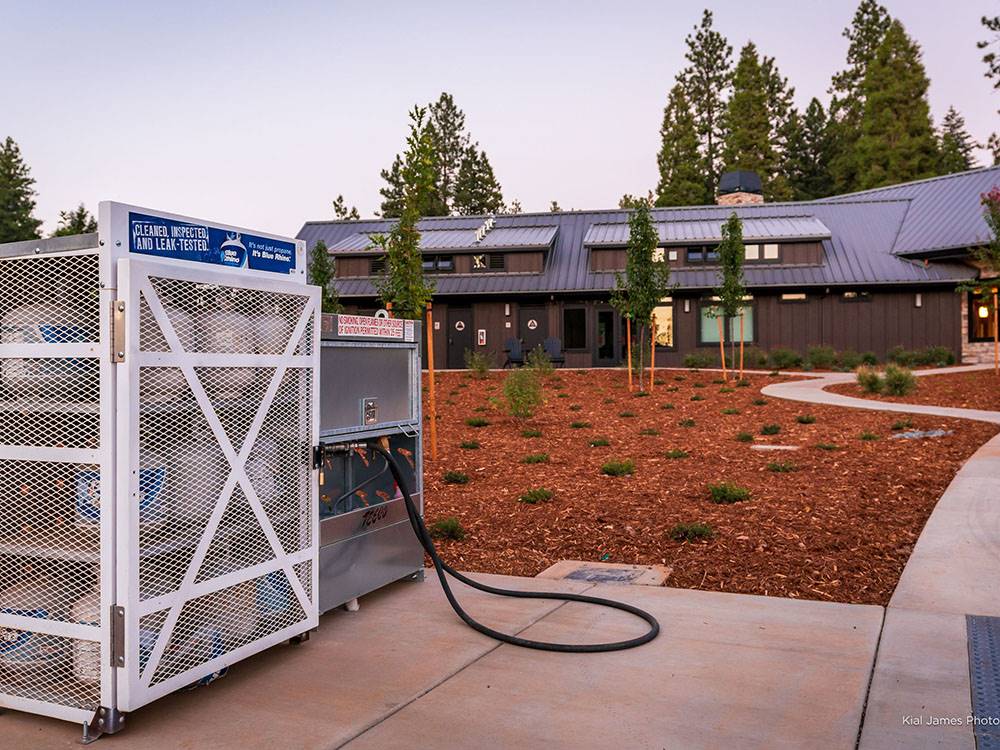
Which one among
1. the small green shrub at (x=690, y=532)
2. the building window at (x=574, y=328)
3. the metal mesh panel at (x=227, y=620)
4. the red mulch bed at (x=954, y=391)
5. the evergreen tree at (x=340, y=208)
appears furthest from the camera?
the evergreen tree at (x=340, y=208)

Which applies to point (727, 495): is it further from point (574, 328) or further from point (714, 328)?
point (574, 328)

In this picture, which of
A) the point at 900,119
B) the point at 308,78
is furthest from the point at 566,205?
the point at 308,78

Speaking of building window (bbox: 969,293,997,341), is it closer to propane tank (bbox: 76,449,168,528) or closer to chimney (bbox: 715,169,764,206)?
chimney (bbox: 715,169,764,206)

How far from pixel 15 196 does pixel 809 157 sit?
5319cm

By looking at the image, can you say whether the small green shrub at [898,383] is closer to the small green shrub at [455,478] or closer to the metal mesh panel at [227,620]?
the small green shrub at [455,478]

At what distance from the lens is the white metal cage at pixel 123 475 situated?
3.29m

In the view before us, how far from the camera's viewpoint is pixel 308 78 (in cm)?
1488

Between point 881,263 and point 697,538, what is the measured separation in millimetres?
26142

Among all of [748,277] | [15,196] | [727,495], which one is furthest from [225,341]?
[15,196]

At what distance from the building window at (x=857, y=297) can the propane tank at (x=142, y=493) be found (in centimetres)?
2923

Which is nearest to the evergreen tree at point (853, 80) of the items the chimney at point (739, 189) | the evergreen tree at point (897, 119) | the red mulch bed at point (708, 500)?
the evergreen tree at point (897, 119)

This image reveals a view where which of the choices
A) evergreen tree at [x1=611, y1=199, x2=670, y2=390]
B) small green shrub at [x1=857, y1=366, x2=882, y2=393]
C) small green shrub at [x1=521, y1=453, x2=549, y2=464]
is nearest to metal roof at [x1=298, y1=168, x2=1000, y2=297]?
evergreen tree at [x1=611, y1=199, x2=670, y2=390]

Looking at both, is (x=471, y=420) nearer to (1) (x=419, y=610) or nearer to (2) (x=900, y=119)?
(1) (x=419, y=610)

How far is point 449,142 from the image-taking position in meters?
65.0
